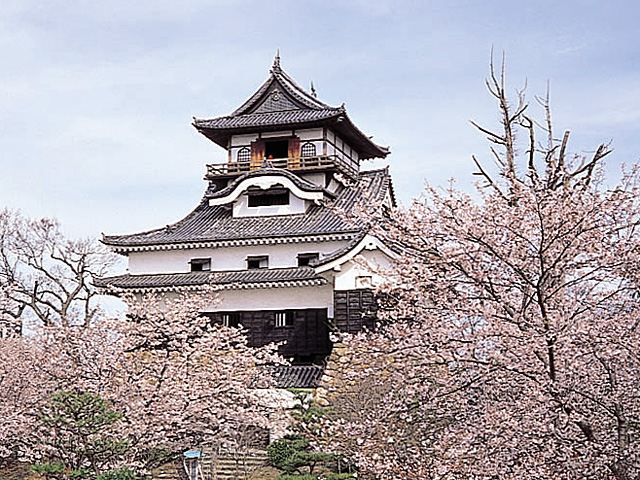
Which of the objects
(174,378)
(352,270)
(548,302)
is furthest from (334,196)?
(548,302)

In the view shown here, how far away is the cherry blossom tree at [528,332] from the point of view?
7230 mm

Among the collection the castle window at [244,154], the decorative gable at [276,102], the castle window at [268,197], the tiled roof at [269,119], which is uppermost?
the decorative gable at [276,102]

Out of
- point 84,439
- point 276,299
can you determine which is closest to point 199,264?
point 276,299

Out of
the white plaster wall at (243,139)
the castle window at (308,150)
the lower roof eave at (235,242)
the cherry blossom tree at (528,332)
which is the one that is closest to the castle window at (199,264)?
the lower roof eave at (235,242)

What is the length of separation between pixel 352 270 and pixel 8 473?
10.0m

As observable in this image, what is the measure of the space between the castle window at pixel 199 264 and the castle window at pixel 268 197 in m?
2.65

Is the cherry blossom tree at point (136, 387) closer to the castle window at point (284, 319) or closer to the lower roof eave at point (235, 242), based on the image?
the castle window at point (284, 319)

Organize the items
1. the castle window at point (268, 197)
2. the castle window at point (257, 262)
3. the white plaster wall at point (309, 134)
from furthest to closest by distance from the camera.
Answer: the white plaster wall at point (309, 134), the castle window at point (268, 197), the castle window at point (257, 262)

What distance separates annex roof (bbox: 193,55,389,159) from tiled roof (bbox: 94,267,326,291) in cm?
581

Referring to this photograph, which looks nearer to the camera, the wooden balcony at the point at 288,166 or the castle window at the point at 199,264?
the castle window at the point at 199,264

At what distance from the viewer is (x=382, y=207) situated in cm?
909

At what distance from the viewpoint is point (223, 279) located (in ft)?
78.4

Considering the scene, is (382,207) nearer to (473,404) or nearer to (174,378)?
(473,404)

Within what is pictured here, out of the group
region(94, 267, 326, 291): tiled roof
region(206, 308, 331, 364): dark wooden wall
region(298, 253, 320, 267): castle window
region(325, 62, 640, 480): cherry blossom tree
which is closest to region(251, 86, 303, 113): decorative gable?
region(298, 253, 320, 267): castle window
